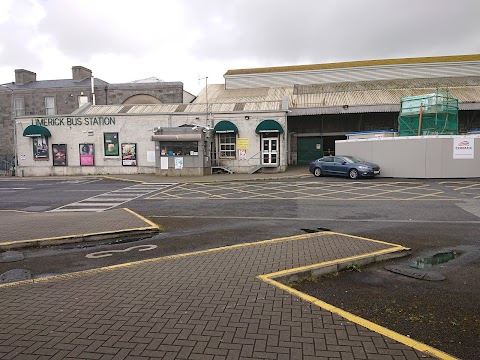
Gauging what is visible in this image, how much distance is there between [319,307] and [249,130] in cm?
2425

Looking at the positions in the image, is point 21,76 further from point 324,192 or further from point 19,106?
point 324,192

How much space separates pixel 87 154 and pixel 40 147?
166 inches

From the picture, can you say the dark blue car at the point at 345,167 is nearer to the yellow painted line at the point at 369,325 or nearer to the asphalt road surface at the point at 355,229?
the asphalt road surface at the point at 355,229

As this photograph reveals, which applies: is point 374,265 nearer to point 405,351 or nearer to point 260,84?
point 405,351

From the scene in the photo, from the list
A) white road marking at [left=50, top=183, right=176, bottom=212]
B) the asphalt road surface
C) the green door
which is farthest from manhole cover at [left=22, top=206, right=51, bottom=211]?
the green door

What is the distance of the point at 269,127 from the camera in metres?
26.6

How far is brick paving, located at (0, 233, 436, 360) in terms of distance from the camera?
3.25 meters

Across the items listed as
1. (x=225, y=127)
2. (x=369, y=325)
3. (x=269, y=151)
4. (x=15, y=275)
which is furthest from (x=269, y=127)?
(x=369, y=325)

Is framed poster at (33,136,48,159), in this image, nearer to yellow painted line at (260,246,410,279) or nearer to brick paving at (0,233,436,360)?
brick paving at (0,233,436,360)

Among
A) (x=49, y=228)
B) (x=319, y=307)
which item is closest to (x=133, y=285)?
(x=319, y=307)

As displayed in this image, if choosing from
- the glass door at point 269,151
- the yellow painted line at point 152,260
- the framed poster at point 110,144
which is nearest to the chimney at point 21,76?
the framed poster at point 110,144

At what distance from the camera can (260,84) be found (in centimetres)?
3916

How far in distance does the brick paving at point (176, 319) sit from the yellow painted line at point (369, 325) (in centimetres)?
9

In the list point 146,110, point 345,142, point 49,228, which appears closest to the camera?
point 49,228
